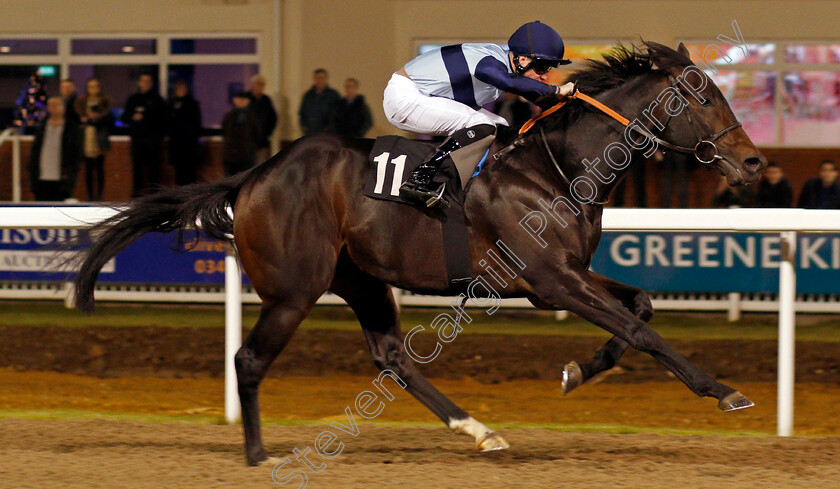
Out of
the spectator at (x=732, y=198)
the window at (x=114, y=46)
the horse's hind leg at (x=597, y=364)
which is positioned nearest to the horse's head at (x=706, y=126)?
the horse's hind leg at (x=597, y=364)

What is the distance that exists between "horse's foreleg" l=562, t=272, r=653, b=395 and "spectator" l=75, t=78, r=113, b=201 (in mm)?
7302

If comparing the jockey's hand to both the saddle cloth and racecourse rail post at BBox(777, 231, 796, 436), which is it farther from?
racecourse rail post at BBox(777, 231, 796, 436)

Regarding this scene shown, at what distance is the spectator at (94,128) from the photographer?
33.4 ft

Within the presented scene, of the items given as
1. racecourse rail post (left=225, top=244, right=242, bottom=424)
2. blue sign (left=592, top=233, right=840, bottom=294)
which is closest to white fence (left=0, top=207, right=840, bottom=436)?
racecourse rail post (left=225, top=244, right=242, bottom=424)

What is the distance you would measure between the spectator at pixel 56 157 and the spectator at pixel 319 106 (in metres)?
2.21

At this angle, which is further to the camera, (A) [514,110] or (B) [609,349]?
(A) [514,110]

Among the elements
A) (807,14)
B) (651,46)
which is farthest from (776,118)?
(651,46)

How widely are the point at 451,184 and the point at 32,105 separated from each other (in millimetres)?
8223

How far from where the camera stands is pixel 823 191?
27.3 ft

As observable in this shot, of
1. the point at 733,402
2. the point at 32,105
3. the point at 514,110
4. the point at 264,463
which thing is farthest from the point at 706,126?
the point at 32,105

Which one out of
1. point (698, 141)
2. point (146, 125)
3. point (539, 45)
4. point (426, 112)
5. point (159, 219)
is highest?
point (146, 125)

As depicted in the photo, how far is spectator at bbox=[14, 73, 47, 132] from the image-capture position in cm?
1098

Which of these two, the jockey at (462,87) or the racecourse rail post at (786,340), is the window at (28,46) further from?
the racecourse rail post at (786,340)

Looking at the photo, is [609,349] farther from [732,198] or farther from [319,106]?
[319,106]
